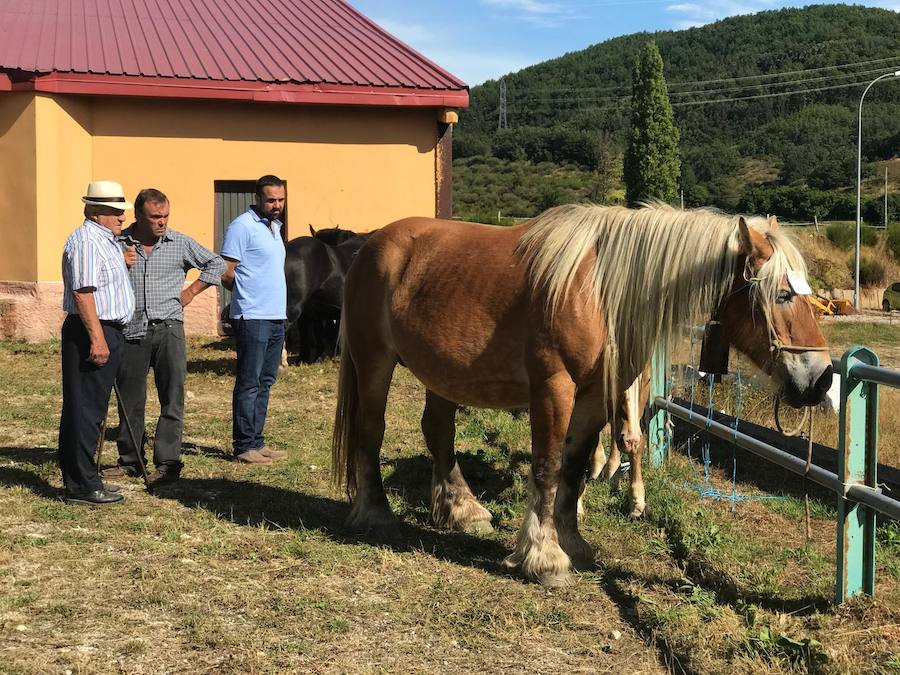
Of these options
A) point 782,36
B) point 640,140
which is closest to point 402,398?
point 640,140

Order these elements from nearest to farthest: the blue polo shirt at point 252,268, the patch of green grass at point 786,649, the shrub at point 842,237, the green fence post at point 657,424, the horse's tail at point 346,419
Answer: the patch of green grass at point 786,649 → the horse's tail at point 346,419 → the blue polo shirt at point 252,268 → the green fence post at point 657,424 → the shrub at point 842,237

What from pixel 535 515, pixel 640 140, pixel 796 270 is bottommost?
pixel 535 515

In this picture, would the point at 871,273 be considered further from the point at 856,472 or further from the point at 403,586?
the point at 403,586

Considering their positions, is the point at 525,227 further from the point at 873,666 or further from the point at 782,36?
the point at 782,36

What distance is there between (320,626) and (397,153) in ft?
38.4

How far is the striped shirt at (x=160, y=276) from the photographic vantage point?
5844mm

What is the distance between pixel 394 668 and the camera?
3354 millimetres

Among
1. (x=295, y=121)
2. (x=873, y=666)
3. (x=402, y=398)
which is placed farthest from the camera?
(x=295, y=121)

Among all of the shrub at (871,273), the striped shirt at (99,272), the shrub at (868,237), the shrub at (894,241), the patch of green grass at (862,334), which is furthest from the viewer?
the shrub at (868,237)

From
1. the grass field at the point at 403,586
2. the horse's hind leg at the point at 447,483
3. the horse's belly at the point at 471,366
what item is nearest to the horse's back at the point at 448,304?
the horse's belly at the point at 471,366

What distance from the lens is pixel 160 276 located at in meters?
5.98

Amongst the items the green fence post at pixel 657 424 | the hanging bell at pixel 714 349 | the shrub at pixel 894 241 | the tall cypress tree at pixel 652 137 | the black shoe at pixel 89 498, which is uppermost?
the tall cypress tree at pixel 652 137

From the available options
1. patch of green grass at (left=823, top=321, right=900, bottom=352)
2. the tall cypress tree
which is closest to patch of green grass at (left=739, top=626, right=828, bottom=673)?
patch of green grass at (left=823, top=321, right=900, bottom=352)

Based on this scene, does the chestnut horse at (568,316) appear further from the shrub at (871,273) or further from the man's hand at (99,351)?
the shrub at (871,273)
